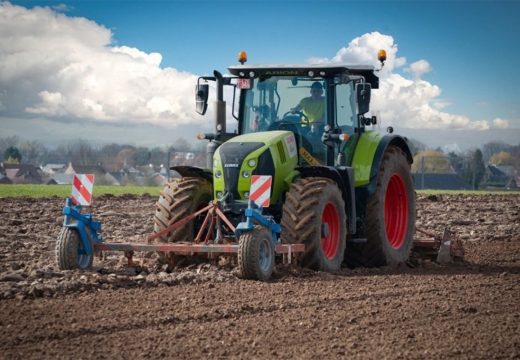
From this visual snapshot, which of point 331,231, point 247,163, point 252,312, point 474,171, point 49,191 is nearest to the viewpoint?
point 252,312

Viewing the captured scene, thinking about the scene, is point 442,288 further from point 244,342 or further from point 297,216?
point 244,342

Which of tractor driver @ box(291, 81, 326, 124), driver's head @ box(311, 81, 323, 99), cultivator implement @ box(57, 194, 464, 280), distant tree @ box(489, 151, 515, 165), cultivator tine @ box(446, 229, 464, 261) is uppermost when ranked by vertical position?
driver's head @ box(311, 81, 323, 99)

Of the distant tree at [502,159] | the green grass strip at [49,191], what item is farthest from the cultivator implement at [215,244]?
the distant tree at [502,159]

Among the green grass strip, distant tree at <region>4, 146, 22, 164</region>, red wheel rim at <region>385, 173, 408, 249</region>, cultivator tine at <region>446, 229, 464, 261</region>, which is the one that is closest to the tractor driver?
red wheel rim at <region>385, 173, 408, 249</region>

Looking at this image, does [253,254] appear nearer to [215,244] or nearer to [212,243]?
[215,244]

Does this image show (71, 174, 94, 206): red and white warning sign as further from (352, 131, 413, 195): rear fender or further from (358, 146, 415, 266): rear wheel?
(358, 146, 415, 266): rear wheel

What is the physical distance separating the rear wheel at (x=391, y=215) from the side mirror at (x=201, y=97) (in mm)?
2490

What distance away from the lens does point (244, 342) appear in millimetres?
6230

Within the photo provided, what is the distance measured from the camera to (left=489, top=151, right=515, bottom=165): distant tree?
177 ft

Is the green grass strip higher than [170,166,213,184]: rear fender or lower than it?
lower

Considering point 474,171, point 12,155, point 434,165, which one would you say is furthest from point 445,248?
point 12,155

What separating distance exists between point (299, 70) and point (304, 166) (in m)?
1.31

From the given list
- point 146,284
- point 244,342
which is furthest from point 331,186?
point 244,342

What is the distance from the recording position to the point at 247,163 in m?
9.99
